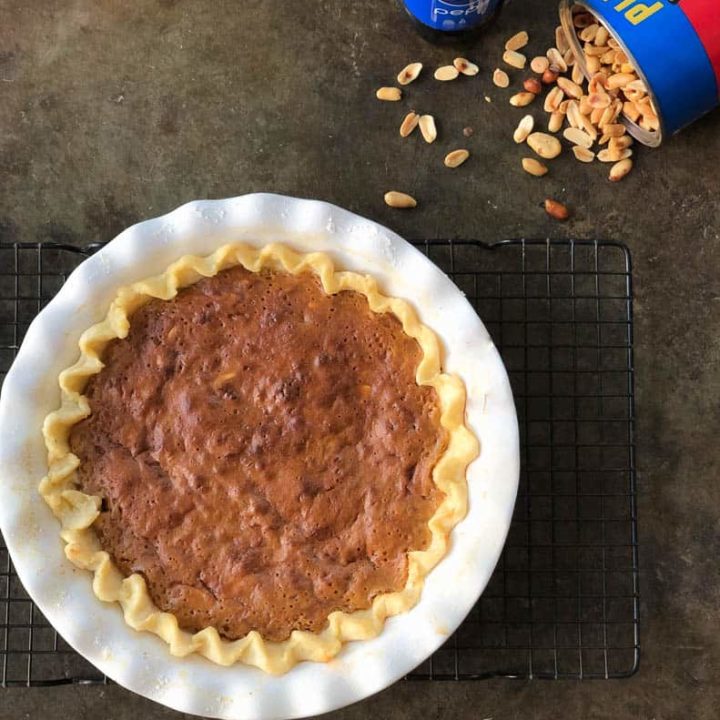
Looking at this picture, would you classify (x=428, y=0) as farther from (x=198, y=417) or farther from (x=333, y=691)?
(x=333, y=691)

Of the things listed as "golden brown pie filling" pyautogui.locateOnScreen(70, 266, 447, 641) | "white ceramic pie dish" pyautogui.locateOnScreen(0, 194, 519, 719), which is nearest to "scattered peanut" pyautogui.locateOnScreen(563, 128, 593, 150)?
"white ceramic pie dish" pyautogui.locateOnScreen(0, 194, 519, 719)

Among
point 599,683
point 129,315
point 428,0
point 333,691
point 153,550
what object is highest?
point 428,0

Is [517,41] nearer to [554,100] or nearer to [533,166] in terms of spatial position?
[554,100]

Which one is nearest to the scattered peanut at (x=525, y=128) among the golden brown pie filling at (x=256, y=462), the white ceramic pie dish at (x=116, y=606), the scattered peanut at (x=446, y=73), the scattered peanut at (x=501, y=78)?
the scattered peanut at (x=501, y=78)

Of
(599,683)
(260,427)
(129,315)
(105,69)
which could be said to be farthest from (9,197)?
(599,683)

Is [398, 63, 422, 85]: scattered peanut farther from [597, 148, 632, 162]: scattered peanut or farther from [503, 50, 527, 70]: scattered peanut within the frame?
[597, 148, 632, 162]: scattered peanut

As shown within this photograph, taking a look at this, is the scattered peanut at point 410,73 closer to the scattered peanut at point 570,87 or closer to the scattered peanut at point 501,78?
the scattered peanut at point 501,78
